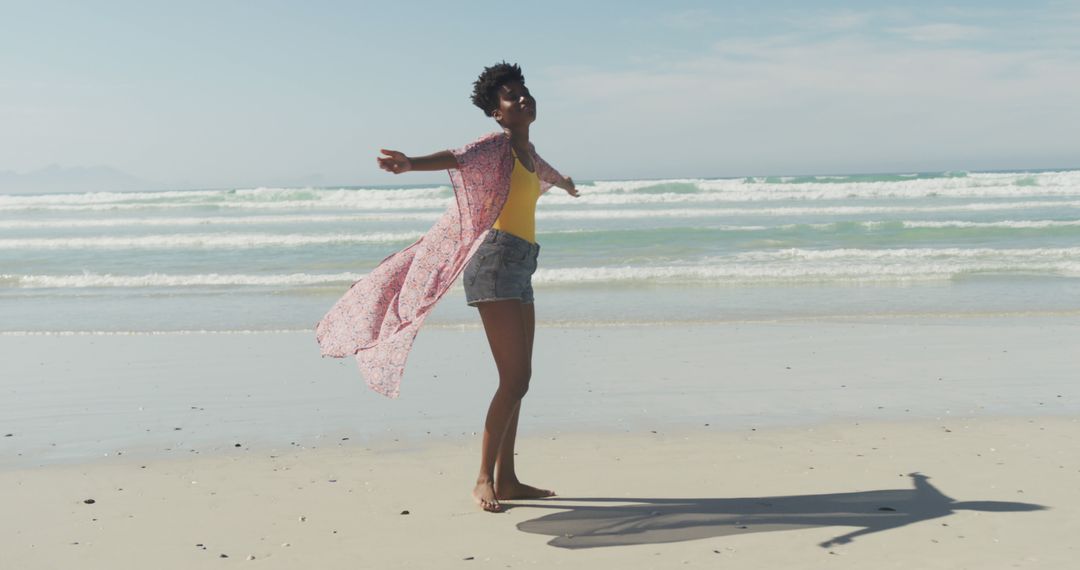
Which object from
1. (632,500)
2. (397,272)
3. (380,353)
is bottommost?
(632,500)

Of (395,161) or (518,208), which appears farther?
(518,208)

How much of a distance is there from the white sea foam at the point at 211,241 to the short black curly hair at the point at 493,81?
1875 cm

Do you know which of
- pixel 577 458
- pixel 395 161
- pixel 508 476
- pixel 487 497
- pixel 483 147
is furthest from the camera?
pixel 577 458

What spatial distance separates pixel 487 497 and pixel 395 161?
163 centimetres

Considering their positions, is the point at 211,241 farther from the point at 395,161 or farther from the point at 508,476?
the point at 395,161

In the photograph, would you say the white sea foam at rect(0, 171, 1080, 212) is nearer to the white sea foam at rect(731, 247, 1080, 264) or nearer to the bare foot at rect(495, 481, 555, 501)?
the white sea foam at rect(731, 247, 1080, 264)

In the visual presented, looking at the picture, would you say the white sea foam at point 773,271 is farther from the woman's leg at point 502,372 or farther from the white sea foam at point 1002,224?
the woman's leg at point 502,372

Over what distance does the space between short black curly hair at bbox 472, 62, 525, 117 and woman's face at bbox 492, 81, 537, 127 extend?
0.07ft

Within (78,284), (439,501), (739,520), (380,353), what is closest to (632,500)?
(739,520)

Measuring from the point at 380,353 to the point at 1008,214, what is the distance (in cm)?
2687

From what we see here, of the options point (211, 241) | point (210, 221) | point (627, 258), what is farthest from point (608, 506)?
point (210, 221)

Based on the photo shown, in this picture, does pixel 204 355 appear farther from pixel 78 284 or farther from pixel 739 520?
pixel 78 284

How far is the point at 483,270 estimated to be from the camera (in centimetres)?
415

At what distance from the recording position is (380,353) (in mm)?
4199
